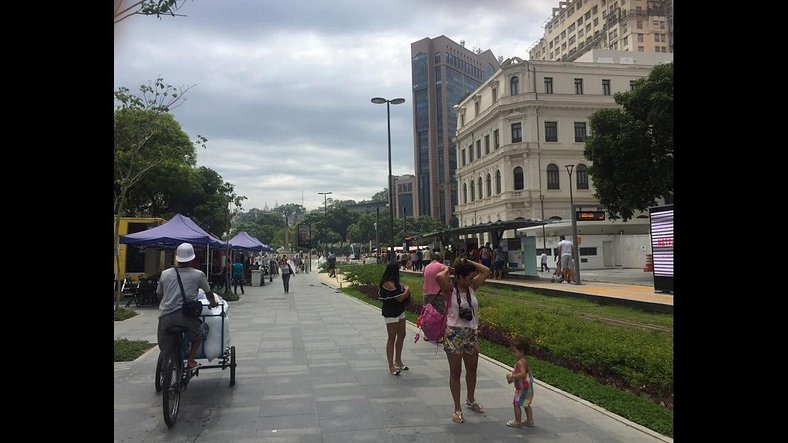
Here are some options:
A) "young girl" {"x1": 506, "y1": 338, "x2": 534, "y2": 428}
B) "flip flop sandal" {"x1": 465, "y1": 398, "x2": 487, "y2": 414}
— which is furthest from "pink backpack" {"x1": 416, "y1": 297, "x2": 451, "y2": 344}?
"young girl" {"x1": 506, "y1": 338, "x2": 534, "y2": 428}

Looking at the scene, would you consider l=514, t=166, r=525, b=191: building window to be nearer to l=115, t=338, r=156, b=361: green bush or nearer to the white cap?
l=115, t=338, r=156, b=361: green bush

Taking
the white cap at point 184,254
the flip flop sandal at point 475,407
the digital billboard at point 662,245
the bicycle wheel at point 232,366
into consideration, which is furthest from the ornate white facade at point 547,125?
the white cap at point 184,254

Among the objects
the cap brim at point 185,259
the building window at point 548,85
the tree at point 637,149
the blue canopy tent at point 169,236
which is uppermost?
the building window at point 548,85

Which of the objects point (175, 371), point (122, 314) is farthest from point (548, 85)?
point (175, 371)

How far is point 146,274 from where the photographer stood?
20.1 meters

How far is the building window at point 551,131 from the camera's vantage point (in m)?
52.4

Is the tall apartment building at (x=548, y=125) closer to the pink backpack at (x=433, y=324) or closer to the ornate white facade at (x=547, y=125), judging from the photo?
the ornate white facade at (x=547, y=125)

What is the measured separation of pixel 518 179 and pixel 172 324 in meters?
50.1

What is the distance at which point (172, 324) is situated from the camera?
551 cm

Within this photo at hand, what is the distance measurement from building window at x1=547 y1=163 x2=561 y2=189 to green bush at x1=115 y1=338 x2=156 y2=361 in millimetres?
47015

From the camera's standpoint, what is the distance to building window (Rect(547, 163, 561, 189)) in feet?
173

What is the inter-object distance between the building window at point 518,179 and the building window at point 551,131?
12.3 ft
